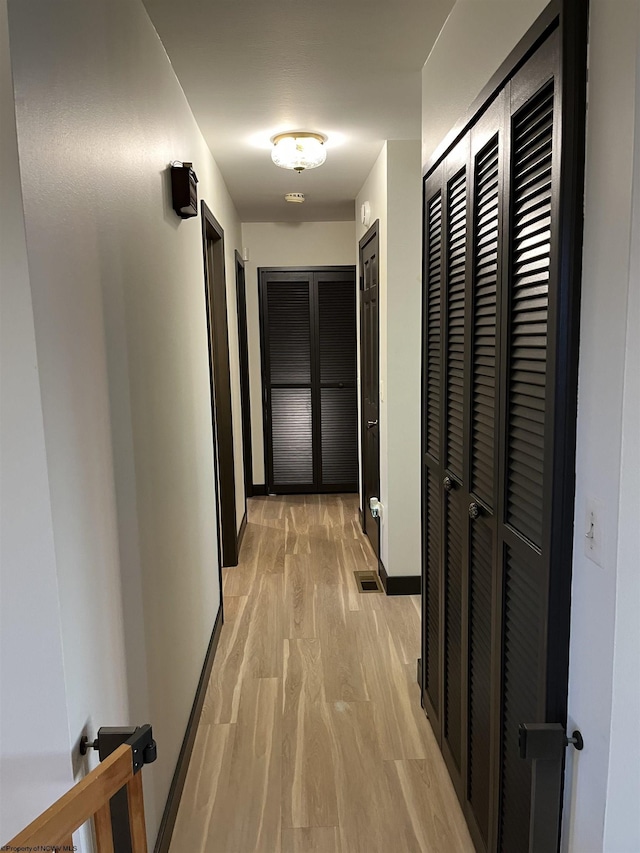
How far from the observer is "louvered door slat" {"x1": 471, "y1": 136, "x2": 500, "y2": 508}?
1.47 m

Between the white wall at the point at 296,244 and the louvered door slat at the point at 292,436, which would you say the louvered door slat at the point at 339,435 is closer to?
the louvered door slat at the point at 292,436

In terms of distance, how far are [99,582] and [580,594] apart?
0.96 meters

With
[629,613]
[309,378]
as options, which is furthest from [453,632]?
[309,378]

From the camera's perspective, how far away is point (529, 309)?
4.08 ft

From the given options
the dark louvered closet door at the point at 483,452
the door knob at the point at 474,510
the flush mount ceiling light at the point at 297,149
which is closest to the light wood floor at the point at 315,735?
the dark louvered closet door at the point at 483,452

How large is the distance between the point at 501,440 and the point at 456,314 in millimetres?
577

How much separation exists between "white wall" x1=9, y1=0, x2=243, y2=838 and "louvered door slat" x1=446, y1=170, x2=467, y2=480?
0.92 m

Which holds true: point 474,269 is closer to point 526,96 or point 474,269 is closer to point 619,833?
point 526,96

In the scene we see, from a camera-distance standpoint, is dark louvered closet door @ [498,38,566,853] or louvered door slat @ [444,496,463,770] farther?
louvered door slat @ [444,496,463,770]

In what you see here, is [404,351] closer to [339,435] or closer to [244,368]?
[244,368]

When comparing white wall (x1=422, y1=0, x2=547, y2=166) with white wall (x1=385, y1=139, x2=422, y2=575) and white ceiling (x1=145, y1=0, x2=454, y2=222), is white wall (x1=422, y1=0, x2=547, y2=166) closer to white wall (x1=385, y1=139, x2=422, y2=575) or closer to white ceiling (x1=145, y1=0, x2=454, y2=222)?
white ceiling (x1=145, y1=0, x2=454, y2=222)

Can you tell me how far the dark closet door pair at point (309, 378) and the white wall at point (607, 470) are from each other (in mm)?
4369

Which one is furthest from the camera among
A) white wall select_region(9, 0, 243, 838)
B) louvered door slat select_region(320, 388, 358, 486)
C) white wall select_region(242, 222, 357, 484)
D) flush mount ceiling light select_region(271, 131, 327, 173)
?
louvered door slat select_region(320, 388, 358, 486)

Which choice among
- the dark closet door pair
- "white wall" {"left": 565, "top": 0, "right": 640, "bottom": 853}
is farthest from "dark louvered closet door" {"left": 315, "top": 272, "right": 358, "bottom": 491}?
"white wall" {"left": 565, "top": 0, "right": 640, "bottom": 853}
